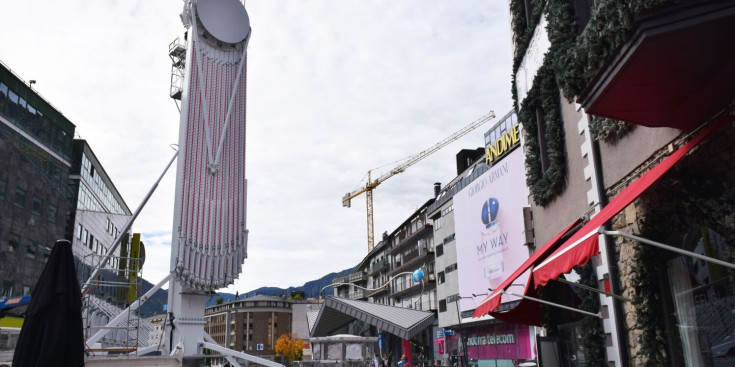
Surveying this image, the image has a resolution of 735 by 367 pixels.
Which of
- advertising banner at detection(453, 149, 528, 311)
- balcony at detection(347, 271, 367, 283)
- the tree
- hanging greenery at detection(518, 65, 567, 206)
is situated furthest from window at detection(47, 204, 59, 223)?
the tree

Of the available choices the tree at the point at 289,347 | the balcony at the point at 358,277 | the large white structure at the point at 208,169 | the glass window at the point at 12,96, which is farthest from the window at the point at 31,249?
the tree at the point at 289,347

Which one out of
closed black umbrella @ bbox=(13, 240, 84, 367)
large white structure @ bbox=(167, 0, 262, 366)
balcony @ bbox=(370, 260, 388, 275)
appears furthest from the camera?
balcony @ bbox=(370, 260, 388, 275)

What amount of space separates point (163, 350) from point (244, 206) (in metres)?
6.92

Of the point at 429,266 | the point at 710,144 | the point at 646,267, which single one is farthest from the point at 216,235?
the point at 429,266

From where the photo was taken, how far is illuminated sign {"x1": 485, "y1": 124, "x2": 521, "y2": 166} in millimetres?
44438

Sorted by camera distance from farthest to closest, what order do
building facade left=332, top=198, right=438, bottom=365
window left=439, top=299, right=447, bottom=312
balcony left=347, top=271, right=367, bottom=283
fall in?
balcony left=347, top=271, right=367, bottom=283, building facade left=332, top=198, right=438, bottom=365, window left=439, top=299, right=447, bottom=312

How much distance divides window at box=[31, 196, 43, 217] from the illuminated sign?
112 feet

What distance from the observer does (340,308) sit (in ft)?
128

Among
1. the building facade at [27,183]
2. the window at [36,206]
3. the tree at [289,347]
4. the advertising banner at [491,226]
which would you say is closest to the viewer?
the building facade at [27,183]

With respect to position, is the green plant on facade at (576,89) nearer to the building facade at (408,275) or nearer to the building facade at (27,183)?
the building facade at (408,275)

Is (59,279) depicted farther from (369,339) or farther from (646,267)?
(369,339)

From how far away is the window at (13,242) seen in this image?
121 feet

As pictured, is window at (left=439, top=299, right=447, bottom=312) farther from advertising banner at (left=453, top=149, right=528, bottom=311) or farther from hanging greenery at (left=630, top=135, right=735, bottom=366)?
hanging greenery at (left=630, top=135, right=735, bottom=366)

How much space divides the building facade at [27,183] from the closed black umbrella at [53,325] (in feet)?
105
